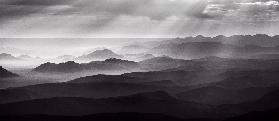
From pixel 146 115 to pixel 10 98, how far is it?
56.8 meters

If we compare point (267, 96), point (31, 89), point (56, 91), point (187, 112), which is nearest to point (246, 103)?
point (267, 96)

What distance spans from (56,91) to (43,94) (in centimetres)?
700

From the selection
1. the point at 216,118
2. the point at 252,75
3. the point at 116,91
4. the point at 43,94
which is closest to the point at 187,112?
the point at 216,118

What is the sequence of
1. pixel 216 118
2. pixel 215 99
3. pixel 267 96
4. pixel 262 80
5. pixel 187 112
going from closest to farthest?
pixel 216 118 → pixel 187 112 → pixel 267 96 → pixel 215 99 → pixel 262 80

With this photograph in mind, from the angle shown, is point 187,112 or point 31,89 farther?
point 31,89

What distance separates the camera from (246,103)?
13188 centimetres

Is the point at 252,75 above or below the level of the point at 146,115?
above

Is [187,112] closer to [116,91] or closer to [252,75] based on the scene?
[116,91]

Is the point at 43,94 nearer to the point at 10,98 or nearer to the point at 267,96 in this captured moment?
the point at 10,98

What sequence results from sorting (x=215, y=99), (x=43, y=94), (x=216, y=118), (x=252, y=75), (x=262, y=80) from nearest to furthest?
(x=216, y=118), (x=215, y=99), (x=43, y=94), (x=262, y=80), (x=252, y=75)

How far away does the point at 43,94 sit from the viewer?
509ft

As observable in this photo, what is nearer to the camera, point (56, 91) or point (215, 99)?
point (215, 99)

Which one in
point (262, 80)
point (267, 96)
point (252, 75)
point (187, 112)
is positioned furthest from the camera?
point (252, 75)

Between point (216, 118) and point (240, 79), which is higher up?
point (240, 79)
